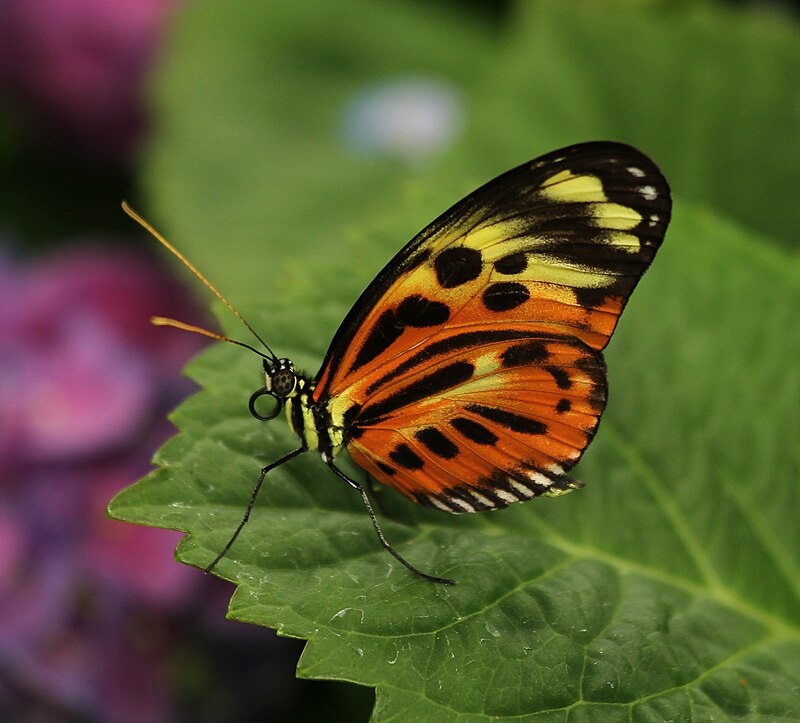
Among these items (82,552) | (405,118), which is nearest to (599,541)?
(82,552)

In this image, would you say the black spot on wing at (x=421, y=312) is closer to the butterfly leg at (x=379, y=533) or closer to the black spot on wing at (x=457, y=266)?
the black spot on wing at (x=457, y=266)

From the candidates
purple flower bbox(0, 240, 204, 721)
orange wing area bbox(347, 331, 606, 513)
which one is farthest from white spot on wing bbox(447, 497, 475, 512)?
purple flower bbox(0, 240, 204, 721)

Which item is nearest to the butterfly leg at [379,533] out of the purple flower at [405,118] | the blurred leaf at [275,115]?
the blurred leaf at [275,115]

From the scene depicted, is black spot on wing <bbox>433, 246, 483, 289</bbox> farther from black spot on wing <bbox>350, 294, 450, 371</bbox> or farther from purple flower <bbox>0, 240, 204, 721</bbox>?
purple flower <bbox>0, 240, 204, 721</bbox>

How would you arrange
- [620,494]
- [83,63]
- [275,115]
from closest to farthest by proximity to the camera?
[620,494] → [83,63] → [275,115]

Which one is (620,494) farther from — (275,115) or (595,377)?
(275,115)

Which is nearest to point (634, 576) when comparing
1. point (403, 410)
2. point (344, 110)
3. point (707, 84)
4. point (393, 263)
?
point (403, 410)
